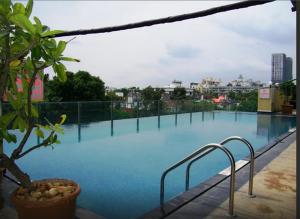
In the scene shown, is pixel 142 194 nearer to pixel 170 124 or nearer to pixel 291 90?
pixel 170 124

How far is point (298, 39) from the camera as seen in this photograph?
74.0 inches

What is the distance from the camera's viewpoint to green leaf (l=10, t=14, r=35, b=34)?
1.74m

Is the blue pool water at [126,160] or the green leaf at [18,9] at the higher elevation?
the green leaf at [18,9]

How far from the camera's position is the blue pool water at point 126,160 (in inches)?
185

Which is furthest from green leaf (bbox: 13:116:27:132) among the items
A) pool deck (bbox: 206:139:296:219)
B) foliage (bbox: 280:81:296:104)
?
foliage (bbox: 280:81:296:104)

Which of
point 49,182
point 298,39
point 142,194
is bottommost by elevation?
point 142,194

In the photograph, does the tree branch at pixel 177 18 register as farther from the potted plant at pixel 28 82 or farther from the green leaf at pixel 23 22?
the green leaf at pixel 23 22

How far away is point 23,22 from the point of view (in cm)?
→ 176

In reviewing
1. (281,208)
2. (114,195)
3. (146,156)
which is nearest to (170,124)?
(146,156)

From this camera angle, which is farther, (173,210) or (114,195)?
(114,195)

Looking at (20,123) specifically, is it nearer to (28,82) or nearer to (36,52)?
(28,82)

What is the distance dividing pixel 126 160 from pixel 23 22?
577 cm

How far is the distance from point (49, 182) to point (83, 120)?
8158mm

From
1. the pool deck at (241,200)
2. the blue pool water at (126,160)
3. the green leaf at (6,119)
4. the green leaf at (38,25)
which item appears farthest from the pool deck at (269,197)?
the green leaf at (38,25)
